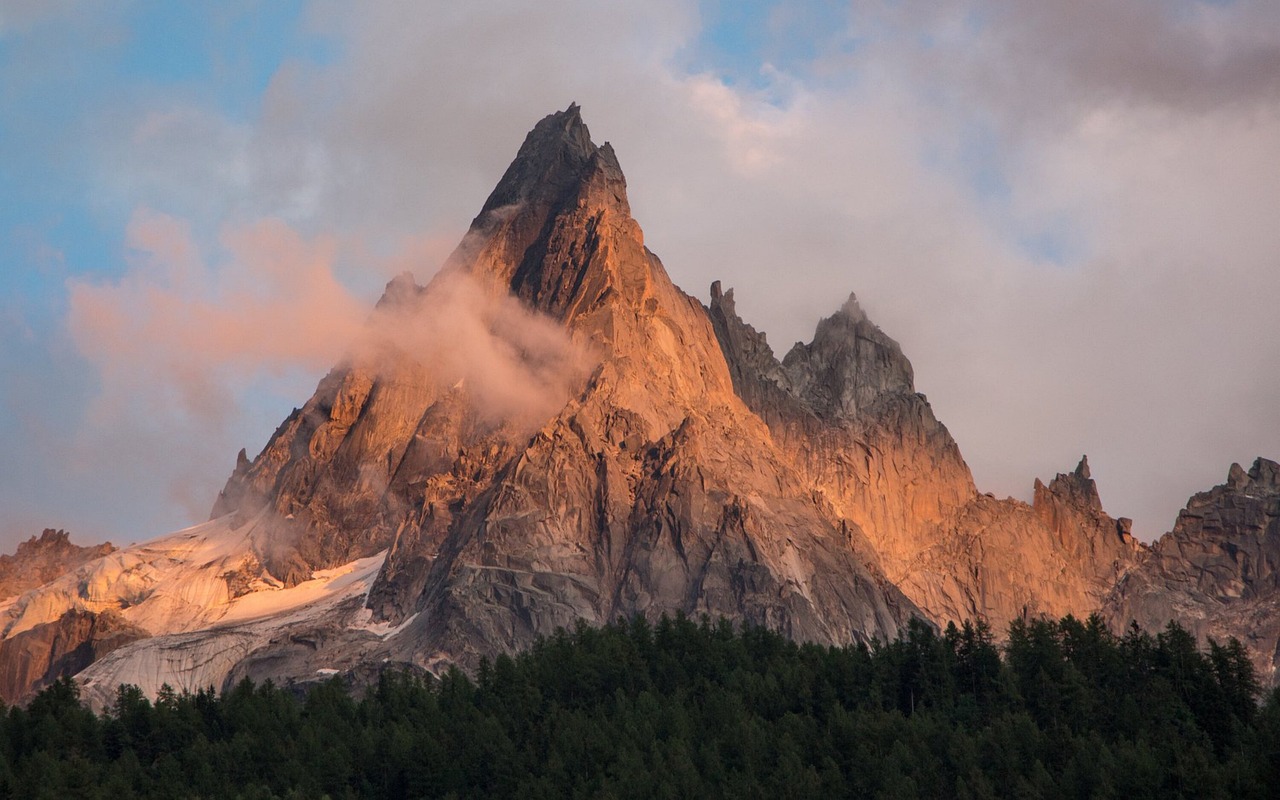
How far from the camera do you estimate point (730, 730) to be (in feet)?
493

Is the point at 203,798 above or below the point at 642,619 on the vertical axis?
below

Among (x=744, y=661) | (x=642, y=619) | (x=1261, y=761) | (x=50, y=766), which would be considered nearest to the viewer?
(x=1261, y=761)

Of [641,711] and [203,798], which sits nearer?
[203,798]

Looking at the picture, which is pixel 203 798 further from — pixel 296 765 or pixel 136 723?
pixel 136 723

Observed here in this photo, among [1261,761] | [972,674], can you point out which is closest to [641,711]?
[972,674]

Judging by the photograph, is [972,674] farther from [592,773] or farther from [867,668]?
[592,773]

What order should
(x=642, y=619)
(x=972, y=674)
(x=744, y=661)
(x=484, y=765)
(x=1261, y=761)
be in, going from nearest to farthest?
(x=1261, y=761), (x=484, y=765), (x=972, y=674), (x=744, y=661), (x=642, y=619)

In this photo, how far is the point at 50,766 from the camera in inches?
5541

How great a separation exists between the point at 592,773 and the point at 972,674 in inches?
1357

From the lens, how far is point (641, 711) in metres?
160

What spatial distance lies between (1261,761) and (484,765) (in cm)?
5802

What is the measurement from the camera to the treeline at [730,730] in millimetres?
137375

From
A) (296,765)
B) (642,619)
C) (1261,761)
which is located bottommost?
(1261,761)

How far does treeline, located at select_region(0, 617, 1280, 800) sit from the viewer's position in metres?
137
